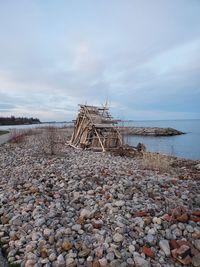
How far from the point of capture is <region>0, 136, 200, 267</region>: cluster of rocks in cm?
415

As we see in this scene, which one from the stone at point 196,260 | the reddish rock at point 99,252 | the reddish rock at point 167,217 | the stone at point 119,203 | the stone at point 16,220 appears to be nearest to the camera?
the stone at point 196,260

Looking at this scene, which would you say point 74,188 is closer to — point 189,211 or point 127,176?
point 127,176

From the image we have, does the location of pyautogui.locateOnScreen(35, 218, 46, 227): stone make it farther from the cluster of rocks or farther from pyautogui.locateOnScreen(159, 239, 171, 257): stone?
pyautogui.locateOnScreen(159, 239, 171, 257): stone

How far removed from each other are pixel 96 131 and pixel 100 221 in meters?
11.2

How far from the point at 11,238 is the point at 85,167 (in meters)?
5.16

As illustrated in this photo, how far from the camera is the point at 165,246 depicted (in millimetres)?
4336

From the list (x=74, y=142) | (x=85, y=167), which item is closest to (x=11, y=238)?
(x=85, y=167)

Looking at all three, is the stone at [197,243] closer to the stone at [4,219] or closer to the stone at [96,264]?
the stone at [96,264]

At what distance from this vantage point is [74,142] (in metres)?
18.8

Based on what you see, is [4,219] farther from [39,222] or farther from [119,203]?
[119,203]

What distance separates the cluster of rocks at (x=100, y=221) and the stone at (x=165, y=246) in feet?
0.05

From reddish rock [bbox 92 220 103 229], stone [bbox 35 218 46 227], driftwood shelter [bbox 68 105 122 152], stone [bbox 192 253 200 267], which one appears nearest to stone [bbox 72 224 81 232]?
reddish rock [bbox 92 220 103 229]

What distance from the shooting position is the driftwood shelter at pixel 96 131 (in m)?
16.3

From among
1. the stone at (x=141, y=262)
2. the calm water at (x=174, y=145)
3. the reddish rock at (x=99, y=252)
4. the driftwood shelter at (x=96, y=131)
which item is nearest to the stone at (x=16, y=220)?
the reddish rock at (x=99, y=252)
